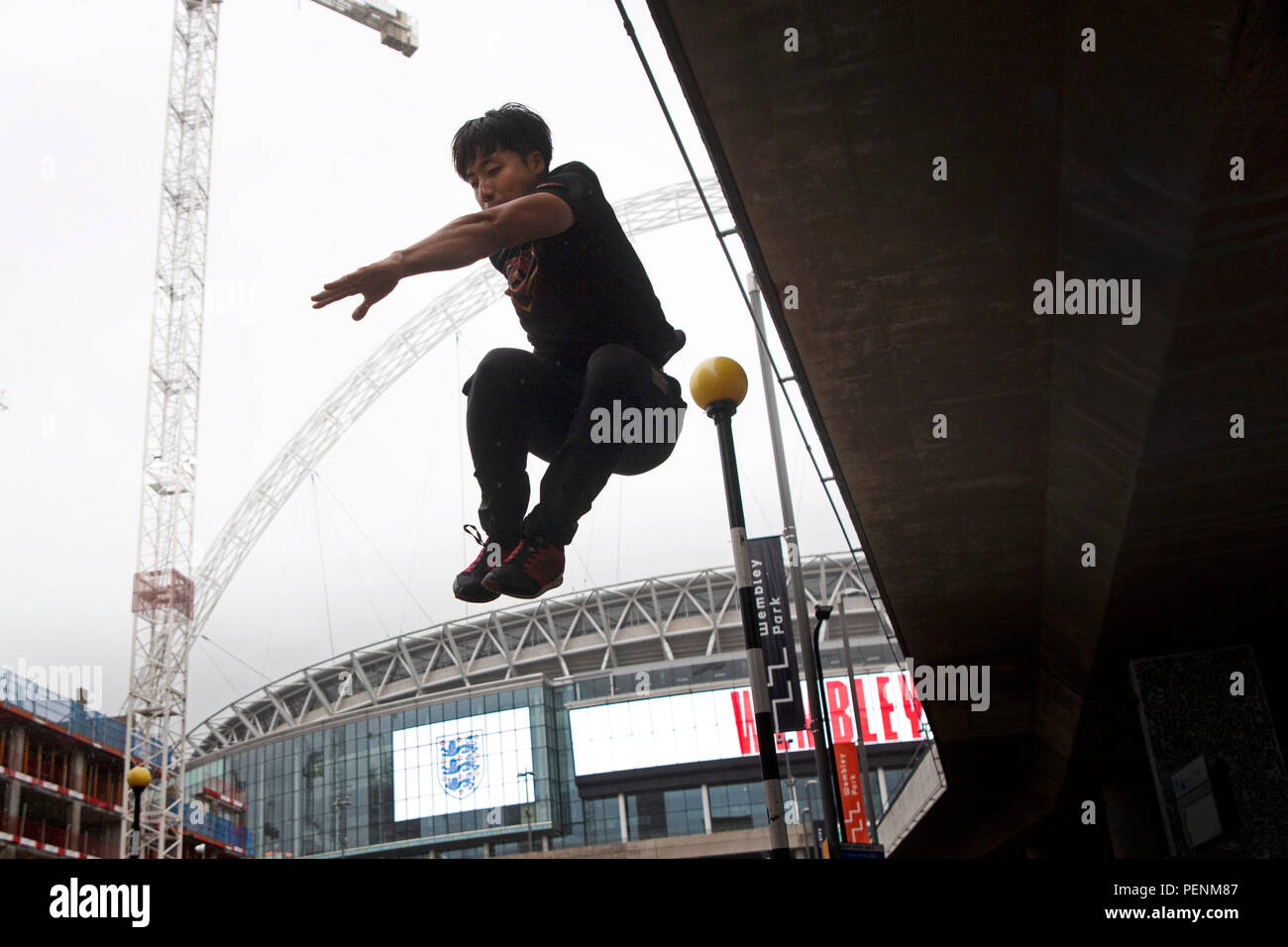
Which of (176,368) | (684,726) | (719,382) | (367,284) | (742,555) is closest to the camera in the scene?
(367,284)

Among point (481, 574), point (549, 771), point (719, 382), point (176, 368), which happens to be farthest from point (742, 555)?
point (549, 771)

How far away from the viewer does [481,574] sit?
303cm

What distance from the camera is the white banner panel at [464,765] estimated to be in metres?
74.5

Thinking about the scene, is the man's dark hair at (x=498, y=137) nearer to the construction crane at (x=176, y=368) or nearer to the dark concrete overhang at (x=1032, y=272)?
the dark concrete overhang at (x=1032, y=272)

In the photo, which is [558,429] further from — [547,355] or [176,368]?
[176,368]

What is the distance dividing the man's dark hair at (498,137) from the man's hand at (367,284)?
80 centimetres

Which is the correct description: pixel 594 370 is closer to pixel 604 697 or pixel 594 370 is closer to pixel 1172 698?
pixel 1172 698

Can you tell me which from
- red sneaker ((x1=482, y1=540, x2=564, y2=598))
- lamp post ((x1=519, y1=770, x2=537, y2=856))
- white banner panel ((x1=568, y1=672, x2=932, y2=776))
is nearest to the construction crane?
lamp post ((x1=519, y1=770, x2=537, y2=856))

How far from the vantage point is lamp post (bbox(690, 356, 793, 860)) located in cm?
457

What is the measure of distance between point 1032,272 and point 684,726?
71.2 meters

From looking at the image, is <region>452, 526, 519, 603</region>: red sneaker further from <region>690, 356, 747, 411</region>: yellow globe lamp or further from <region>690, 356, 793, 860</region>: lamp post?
<region>690, 356, 747, 411</region>: yellow globe lamp

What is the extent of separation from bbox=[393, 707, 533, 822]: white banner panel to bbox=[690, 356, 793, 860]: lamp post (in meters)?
72.4

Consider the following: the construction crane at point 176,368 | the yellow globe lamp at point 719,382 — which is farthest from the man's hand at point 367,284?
the construction crane at point 176,368
